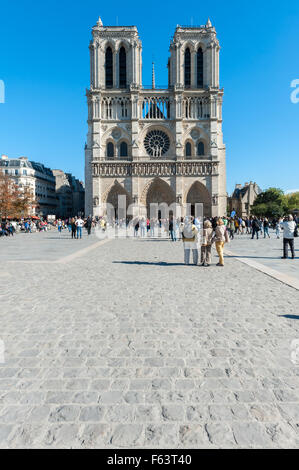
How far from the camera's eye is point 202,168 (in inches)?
1706

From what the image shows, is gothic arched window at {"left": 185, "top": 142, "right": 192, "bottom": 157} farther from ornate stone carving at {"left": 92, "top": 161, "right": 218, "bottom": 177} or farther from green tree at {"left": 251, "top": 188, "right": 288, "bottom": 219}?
green tree at {"left": 251, "top": 188, "right": 288, "bottom": 219}

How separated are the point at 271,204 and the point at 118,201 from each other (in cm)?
3231

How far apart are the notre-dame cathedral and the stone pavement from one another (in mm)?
37792

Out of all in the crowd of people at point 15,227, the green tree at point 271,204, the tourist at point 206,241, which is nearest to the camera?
A: the tourist at point 206,241

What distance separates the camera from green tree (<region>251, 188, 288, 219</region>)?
60594 mm

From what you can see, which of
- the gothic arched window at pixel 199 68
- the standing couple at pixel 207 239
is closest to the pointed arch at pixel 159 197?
the gothic arched window at pixel 199 68

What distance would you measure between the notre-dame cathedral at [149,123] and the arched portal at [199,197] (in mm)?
135

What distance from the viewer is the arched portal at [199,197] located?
43.8 metres

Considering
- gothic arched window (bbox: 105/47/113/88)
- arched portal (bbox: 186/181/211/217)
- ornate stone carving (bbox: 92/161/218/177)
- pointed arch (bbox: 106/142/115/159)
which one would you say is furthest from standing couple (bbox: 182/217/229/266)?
gothic arched window (bbox: 105/47/113/88)

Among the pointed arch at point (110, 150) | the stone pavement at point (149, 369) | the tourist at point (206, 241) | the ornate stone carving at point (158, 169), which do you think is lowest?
the stone pavement at point (149, 369)

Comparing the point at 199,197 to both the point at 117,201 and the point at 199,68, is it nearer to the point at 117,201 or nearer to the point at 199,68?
the point at 117,201

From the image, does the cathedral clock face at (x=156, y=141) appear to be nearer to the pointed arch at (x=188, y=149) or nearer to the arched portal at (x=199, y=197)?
the pointed arch at (x=188, y=149)

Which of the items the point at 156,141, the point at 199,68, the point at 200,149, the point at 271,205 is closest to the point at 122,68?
the point at 199,68
